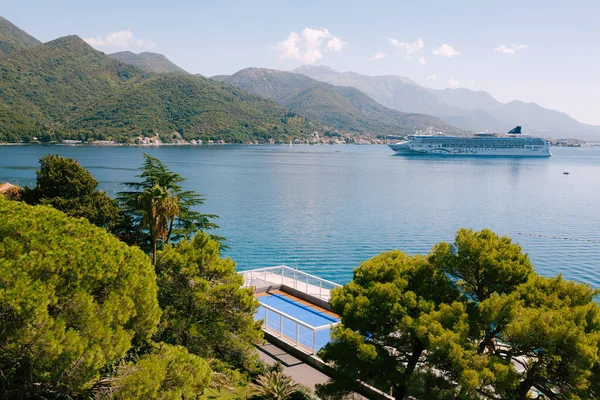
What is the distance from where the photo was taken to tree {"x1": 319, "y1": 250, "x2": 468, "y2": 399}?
12234 millimetres

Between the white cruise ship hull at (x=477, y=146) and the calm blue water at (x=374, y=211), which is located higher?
the white cruise ship hull at (x=477, y=146)

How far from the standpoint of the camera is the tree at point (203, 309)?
1434 centimetres

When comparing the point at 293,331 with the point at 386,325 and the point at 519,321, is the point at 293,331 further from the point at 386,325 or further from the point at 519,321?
the point at 519,321

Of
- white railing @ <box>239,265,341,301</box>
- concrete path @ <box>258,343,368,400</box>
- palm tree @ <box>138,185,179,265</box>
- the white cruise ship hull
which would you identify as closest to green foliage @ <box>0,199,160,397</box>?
concrete path @ <box>258,343,368,400</box>

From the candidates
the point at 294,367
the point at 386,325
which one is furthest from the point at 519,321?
the point at 294,367

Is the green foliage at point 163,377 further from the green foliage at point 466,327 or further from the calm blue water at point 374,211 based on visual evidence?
the calm blue water at point 374,211

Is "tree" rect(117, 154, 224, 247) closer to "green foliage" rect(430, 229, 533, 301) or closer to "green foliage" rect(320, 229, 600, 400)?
"green foliage" rect(320, 229, 600, 400)

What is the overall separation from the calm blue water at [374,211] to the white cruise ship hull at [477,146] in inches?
2122

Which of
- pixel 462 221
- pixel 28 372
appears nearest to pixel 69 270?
pixel 28 372

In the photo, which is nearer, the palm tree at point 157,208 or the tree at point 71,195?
the palm tree at point 157,208

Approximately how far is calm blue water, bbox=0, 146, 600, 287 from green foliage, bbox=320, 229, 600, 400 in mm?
21333

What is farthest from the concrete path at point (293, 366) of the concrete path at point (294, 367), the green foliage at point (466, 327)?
the green foliage at point (466, 327)

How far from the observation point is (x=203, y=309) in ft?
47.5

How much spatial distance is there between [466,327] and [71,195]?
2412 cm
